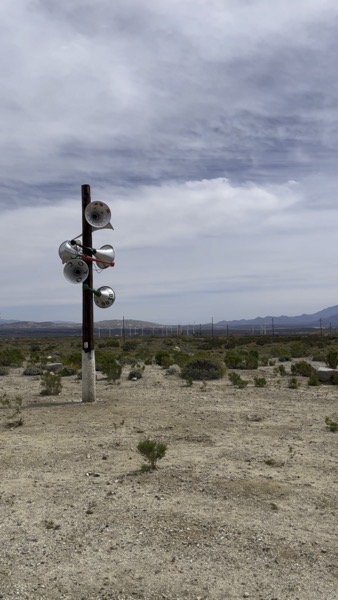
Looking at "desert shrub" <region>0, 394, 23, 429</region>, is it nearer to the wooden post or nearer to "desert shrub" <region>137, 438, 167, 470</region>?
the wooden post

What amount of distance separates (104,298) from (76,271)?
1010 millimetres

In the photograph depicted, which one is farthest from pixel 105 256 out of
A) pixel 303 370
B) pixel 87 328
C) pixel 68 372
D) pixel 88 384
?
pixel 303 370

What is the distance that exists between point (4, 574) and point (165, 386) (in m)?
12.3

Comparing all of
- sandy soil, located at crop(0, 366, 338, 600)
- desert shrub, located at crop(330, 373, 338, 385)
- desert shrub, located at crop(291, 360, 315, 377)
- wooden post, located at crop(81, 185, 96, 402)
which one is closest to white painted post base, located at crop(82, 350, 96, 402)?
wooden post, located at crop(81, 185, 96, 402)

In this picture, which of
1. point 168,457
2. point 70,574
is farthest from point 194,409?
point 70,574

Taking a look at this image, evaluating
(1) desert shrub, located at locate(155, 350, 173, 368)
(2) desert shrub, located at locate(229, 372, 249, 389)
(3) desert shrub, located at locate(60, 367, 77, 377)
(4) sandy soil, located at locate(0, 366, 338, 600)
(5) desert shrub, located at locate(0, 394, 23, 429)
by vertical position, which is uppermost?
(1) desert shrub, located at locate(155, 350, 173, 368)

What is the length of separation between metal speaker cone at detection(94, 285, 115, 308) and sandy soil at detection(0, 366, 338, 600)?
3382 mm

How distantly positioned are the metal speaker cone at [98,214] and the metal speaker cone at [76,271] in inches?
43.0

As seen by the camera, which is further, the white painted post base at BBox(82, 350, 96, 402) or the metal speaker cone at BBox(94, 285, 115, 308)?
the metal speaker cone at BBox(94, 285, 115, 308)

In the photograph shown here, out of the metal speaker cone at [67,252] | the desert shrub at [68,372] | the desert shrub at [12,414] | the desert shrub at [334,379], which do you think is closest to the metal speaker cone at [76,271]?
the metal speaker cone at [67,252]

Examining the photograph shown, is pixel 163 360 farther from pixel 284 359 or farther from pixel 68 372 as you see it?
pixel 284 359

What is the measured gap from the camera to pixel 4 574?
4758mm

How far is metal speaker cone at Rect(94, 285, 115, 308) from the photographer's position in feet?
47.6

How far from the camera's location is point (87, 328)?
567 inches
